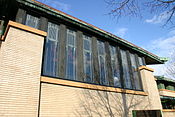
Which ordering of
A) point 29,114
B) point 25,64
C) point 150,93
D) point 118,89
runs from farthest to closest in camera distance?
point 150,93
point 118,89
point 25,64
point 29,114

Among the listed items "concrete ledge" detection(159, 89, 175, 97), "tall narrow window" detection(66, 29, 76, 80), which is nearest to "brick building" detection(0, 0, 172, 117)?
"tall narrow window" detection(66, 29, 76, 80)

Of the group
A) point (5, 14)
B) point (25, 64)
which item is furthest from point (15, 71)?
point (5, 14)

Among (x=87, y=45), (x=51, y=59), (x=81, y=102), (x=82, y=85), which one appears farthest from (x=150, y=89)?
(x=51, y=59)

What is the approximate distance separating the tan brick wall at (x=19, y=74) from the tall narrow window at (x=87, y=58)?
3.03 metres

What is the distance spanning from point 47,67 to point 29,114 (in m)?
2.49

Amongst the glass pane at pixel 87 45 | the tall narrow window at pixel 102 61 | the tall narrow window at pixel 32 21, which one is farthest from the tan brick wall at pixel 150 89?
the tall narrow window at pixel 32 21

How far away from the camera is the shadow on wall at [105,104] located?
714 centimetres

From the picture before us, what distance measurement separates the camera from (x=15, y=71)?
18.1 ft

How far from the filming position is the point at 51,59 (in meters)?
7.44

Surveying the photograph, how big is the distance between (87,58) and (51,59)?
94.2 inches

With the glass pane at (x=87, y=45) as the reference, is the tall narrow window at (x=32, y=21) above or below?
above

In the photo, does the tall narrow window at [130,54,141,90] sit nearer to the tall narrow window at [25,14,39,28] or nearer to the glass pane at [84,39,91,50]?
the glass pane at [84,39,91,50]

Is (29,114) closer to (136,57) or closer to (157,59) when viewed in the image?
(136,57)

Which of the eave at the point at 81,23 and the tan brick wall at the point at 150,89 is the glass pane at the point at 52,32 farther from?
the tan brick wall at the point at 150,89
